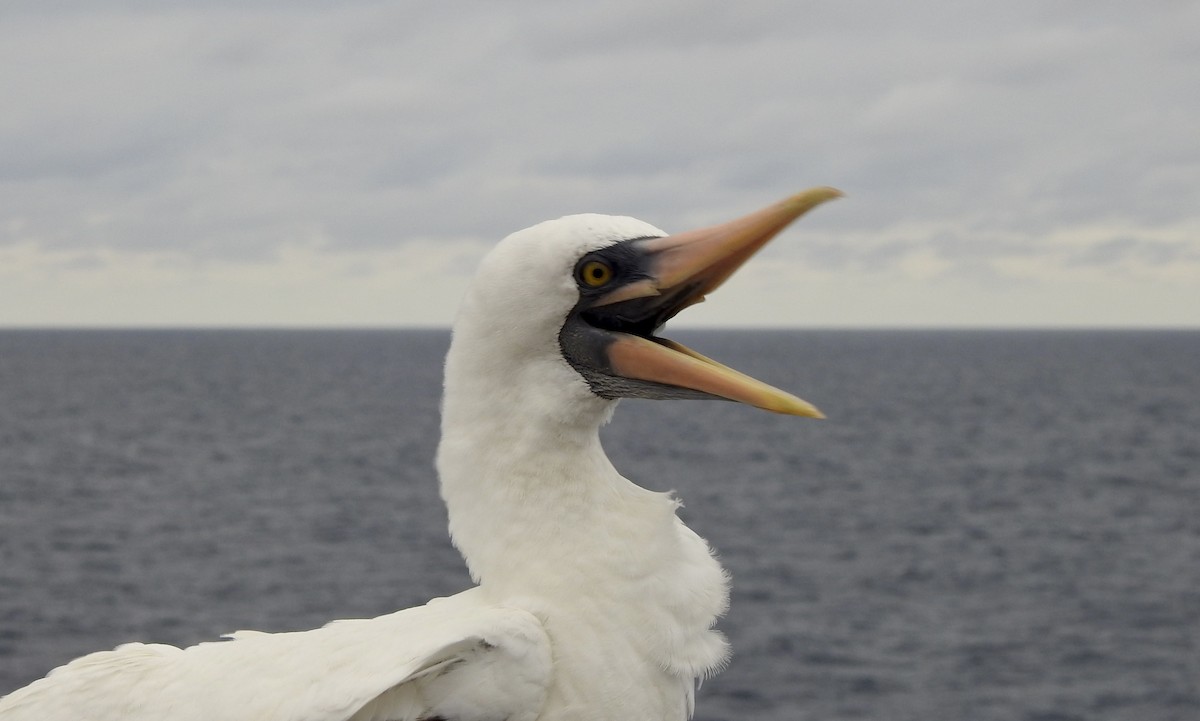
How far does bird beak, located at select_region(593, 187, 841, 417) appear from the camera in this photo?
444cm

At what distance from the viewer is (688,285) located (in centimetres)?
463

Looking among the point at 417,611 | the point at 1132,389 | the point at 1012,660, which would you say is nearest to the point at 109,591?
the point at 1012,660

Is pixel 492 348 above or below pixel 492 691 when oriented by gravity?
above

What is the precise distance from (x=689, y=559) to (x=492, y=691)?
0.93m

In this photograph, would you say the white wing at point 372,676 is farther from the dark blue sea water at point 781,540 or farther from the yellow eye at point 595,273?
the dark blue sea water at point 781,540

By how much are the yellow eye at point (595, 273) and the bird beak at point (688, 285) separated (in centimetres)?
6

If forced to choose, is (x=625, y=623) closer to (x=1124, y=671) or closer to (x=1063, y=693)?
(x=1063, y=693)

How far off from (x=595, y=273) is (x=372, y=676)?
1630 millimetres

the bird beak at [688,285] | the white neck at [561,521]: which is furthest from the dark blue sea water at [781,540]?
the bird beak at [688,285]

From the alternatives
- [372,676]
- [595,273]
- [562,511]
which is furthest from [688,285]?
[372,676]

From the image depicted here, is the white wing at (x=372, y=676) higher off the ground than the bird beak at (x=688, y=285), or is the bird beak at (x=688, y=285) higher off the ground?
the bird beak at (x=688, y=285)

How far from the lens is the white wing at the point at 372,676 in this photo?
4.09 m

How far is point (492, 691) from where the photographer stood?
4188mm

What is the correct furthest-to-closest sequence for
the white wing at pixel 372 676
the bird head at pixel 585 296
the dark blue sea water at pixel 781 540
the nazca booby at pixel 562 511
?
the dark blue sea water at pixel 781 540
the bird head at pixel 585 296
the nazca booby at pixel 562 511
the white wing at pixel 372 676
